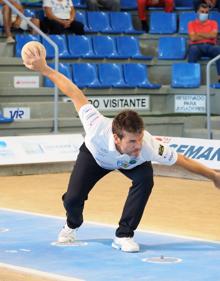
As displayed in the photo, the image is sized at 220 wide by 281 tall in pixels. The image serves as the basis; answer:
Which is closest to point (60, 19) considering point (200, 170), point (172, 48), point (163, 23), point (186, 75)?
point (172, 48)

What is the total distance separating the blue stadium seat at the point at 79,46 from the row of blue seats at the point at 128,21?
32.4 inches

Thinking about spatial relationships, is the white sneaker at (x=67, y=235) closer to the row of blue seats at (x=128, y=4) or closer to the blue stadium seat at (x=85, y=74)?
the blue stadium seat at (x=85, y=74)

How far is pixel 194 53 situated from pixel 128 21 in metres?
1.99

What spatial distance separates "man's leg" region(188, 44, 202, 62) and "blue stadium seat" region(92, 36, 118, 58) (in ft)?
4.76

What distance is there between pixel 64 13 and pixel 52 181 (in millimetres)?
5388

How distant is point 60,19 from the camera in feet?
60.3

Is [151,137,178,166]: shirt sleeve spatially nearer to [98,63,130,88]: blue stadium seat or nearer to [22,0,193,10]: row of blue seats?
[98,63,130,88]: blue stadium seat

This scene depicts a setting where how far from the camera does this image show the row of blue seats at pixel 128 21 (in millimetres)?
19312

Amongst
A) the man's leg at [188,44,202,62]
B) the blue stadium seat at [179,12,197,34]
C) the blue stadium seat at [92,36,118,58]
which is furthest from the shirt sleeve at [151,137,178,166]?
the blue stadium seat at [179,12,197,34]

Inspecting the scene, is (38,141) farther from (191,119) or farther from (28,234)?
(28,234)

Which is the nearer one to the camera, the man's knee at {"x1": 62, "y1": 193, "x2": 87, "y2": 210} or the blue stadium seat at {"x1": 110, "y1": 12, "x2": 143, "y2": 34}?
the man's knee at {"x1": 62, "y1": 193, "x2": 87, "y2": 210}

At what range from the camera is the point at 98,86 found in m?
17.7

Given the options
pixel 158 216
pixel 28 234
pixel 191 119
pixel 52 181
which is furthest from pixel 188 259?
pixel 191 119

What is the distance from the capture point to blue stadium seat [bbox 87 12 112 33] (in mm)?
19281
